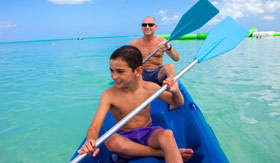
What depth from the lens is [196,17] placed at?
220cm

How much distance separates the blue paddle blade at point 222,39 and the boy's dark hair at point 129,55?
2.24ft

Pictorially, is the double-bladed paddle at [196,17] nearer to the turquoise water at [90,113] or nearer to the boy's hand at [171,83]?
the boy's hand at [171,83]

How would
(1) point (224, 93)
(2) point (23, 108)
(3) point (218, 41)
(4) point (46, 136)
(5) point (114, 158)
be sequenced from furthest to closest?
(1) point (224, 93)
(2) point (23, 108)
(4) point (46, 136)
(3) point (218, 41)
(5) point (114, 158)

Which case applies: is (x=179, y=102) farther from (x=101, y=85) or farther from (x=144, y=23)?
(x=101, y=85)

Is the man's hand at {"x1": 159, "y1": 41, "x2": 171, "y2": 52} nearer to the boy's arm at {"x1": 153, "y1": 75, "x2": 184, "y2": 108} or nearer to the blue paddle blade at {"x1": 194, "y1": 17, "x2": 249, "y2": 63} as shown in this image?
the blue paddle blade at {"x1": 194, "y1": 17, "x2": 249, "y2": 63}

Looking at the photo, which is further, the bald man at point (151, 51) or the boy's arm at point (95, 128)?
the bald man at point (151, 51)

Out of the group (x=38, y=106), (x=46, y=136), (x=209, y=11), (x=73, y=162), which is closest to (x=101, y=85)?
(x=38, y=106)

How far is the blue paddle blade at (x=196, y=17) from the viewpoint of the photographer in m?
2.04

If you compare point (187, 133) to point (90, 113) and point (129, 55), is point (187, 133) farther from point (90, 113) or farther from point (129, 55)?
point (90, 113)

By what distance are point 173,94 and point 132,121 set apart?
39 centimetres

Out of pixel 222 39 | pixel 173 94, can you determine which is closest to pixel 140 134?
pixel 173 94

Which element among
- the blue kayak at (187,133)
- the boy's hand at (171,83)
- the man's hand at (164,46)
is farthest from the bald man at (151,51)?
the boy's hand at (171,83)

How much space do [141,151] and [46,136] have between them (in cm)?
196

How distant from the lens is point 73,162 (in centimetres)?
112
